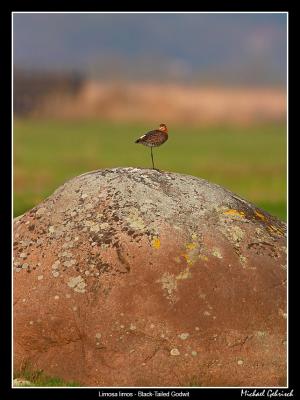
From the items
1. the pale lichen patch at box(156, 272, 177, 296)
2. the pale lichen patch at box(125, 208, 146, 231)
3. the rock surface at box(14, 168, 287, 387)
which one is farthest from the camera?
the pale lichen patch at box(125, 208, 146, 231)

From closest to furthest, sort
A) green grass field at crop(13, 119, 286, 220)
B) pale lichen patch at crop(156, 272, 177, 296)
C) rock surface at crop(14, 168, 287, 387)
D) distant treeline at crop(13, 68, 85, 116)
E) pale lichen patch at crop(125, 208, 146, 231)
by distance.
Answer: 1. rock surface at crop(14, 168, 287, 387)
2. pale lichen patch at crop(156, 272, 177, 296)
3. pale lichen patch at crop(125, 208, 146, 231)
4. green grass field at crop(13, 119, 286, 220)
5. distant treeline at crop(13, 68, 85, 116)

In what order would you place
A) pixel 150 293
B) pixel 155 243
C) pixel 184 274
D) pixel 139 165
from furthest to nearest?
pixel 139 165, pixel 155 243, pixel 184 274, pixel 150 293

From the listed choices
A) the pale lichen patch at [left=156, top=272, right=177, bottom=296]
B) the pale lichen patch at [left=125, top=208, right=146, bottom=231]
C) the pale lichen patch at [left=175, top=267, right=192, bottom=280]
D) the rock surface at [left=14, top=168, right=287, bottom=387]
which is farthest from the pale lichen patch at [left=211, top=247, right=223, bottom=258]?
the pale lichen patch at [left=125, top=208, right=146, bottom=231]

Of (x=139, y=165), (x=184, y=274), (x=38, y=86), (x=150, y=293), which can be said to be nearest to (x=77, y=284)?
(x=150, y=293)

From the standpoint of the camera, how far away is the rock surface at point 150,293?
8773 millimetres

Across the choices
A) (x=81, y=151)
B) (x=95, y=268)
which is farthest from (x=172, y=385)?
(x=81, y=151)

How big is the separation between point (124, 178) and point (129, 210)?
0.54 meters

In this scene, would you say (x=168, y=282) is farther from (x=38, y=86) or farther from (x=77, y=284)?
(x=38, y=86)

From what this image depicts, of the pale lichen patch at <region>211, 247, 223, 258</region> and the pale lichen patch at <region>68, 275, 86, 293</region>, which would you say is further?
the pale lichen patch at <region>211, 247, 223, 258</region>

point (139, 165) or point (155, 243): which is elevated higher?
point (155, 243)

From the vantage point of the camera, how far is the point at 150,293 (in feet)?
29.2

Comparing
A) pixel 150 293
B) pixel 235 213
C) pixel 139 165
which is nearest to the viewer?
pixel 150 293

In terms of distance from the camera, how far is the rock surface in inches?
345

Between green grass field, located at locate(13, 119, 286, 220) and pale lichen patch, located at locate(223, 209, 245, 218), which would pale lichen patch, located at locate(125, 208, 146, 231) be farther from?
green grass field, located at locate(13, 119, 286, 220)
